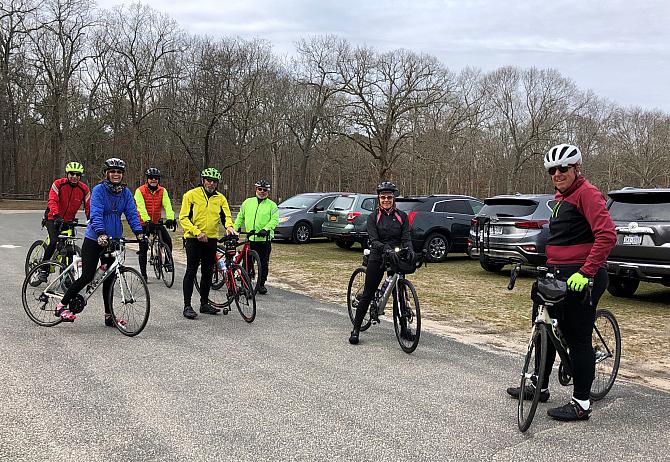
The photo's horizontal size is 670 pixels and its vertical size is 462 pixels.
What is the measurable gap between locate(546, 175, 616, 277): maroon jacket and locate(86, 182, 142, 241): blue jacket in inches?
184

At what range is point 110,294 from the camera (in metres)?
6.95

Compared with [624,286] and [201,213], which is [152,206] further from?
[624,286]

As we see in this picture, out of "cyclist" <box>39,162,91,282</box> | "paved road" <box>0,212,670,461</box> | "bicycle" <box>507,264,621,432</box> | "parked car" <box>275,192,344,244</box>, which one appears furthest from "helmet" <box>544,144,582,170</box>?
"parked car" <box>275,192,344,244</box>

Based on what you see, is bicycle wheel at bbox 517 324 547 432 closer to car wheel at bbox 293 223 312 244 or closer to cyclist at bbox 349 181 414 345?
cyclist at bbox 349 181 414 345

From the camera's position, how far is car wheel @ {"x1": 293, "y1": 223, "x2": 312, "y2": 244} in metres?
19.5

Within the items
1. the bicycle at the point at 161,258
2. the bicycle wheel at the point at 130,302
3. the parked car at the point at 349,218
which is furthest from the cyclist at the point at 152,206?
the parked car at the point at 349,218

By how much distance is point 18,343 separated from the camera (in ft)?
20.3

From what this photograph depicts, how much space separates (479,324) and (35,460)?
5.64 meters

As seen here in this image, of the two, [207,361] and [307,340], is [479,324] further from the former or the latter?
[207,361]

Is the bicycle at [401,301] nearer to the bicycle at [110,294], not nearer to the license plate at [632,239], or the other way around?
the bicycle at [110,294]

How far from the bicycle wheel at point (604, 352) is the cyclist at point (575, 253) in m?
0.58

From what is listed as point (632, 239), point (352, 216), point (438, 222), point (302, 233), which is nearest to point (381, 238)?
point (632, 239)

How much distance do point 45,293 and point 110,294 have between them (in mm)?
760

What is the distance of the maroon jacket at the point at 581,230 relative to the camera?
4.02 metres
